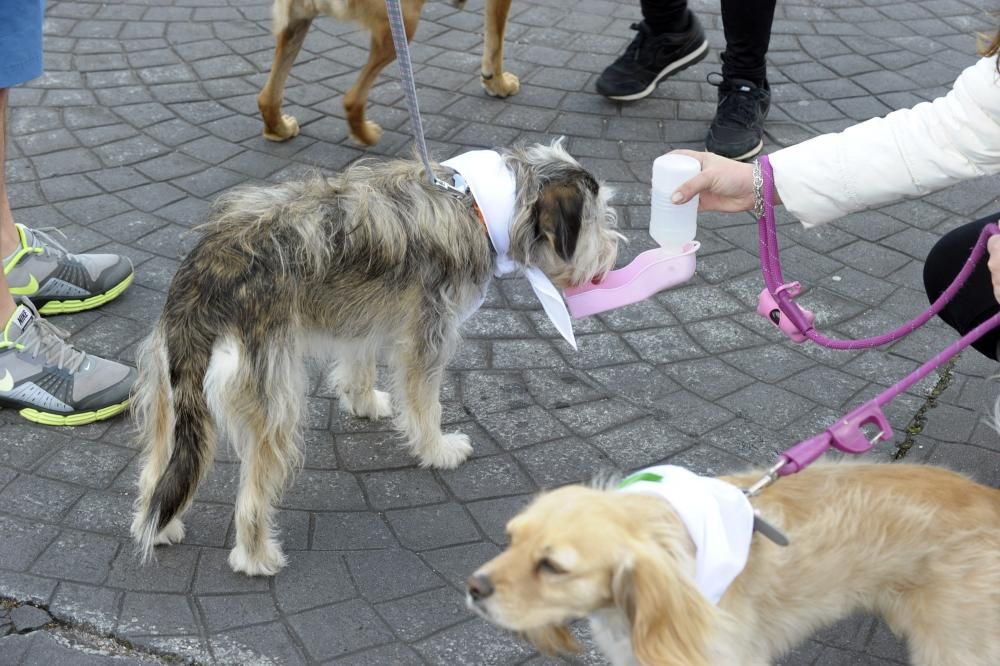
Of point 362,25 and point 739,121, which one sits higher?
point 362,25

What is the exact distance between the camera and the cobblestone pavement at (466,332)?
3270 millimetres

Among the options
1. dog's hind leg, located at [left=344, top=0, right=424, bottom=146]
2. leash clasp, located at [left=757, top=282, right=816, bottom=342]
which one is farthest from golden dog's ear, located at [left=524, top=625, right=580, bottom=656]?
dog's hind leg, located at [left=344, top=0, right=424, bottom=146]

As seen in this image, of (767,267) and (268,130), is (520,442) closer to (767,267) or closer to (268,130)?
(767,267)

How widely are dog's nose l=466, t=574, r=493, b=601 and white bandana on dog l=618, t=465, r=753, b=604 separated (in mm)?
398

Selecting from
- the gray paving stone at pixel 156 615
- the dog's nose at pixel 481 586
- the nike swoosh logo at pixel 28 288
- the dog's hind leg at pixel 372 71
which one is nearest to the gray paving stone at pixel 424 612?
the gray paving stone at pixel 156 615

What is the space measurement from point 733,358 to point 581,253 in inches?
47.8

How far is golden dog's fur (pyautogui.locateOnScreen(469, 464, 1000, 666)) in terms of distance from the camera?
2.08 m

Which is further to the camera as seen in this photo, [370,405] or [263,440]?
[370,405]

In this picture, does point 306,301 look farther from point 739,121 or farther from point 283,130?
point 739,121

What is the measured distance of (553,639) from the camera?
232cm

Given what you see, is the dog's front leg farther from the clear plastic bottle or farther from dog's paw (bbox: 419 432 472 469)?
the clear plastic bottle

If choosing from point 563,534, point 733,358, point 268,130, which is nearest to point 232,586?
point 563,534

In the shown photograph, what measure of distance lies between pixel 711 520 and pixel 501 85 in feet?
14.9

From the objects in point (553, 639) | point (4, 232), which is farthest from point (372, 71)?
point (553, 639)
